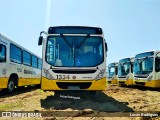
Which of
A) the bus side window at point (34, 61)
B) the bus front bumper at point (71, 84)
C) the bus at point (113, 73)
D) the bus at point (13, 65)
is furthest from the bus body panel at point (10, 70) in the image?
the bus at point (113, 73)

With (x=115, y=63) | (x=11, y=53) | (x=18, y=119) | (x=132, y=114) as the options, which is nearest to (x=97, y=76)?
(x=132, y=114)

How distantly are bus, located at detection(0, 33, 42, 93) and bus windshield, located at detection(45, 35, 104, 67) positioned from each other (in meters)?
3.72

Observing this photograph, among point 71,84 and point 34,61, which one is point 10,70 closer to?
point 71,84

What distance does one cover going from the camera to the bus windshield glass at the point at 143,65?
19.3 metres

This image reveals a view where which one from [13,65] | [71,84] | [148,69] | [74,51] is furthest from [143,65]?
[71,84]

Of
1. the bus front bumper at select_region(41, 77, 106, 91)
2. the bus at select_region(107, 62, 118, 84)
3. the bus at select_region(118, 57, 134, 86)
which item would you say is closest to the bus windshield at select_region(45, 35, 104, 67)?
the bus front bumper at select_region(41, 77, 106, 91)

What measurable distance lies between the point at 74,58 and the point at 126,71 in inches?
583

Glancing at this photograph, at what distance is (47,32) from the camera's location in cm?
1234

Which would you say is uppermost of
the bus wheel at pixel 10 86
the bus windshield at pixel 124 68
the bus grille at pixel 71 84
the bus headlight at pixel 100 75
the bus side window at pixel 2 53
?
the bus side window at pixel 2 53

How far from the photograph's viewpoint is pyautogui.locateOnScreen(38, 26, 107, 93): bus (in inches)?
455

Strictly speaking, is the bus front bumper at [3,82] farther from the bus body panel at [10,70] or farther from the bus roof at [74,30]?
the bus roof at [74,30]

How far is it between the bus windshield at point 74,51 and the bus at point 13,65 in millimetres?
3725

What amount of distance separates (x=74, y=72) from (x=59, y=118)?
3.96m

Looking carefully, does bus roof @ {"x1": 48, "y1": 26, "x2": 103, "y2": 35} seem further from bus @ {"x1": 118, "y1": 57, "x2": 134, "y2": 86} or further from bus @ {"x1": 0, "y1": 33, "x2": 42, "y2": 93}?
bus @ {"x1": 118, "y1": 57, "x2": 134, "y2": 86}
